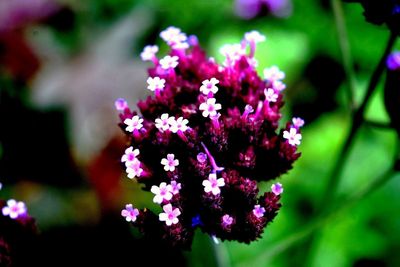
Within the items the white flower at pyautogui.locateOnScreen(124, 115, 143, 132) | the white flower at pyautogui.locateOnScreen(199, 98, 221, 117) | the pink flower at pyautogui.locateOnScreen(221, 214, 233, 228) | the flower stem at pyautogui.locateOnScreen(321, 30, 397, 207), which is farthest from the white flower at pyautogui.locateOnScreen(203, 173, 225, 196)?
the flower stem at pyautogui.locateOnScreen(321, 30, 397, 207)

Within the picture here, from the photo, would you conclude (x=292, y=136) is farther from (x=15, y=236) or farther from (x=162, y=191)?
(x=15, y=236)

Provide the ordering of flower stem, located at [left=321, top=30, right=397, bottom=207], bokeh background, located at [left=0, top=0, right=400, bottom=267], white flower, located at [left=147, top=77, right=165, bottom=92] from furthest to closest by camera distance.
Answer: bokeh background, located at [left=0, top=0, right=400, bottom=267] → flower stem, located at [left=321, top=30, right=397, bottom=207] → white flower, located at [left=147, top=77, right=165, bottom=92]

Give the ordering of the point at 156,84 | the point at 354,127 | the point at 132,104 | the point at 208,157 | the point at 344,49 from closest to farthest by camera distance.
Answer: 1. the point at 208,157
2. the point at 156,84
3. the point at 354,127
4. the point at 344,49
5. the point at 132,104

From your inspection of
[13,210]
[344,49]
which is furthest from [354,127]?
[13,210]

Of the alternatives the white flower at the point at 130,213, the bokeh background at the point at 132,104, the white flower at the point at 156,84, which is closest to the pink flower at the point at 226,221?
the white flower at the point at 130,213

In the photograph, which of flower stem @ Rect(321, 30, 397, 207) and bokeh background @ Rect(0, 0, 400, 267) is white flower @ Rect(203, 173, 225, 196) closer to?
flower stem @ Rect(321, 30, 397, 207)

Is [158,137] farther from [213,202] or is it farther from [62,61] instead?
[62,61]

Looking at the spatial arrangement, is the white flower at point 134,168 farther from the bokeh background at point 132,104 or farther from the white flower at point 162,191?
the bokeh background at point 132,104
